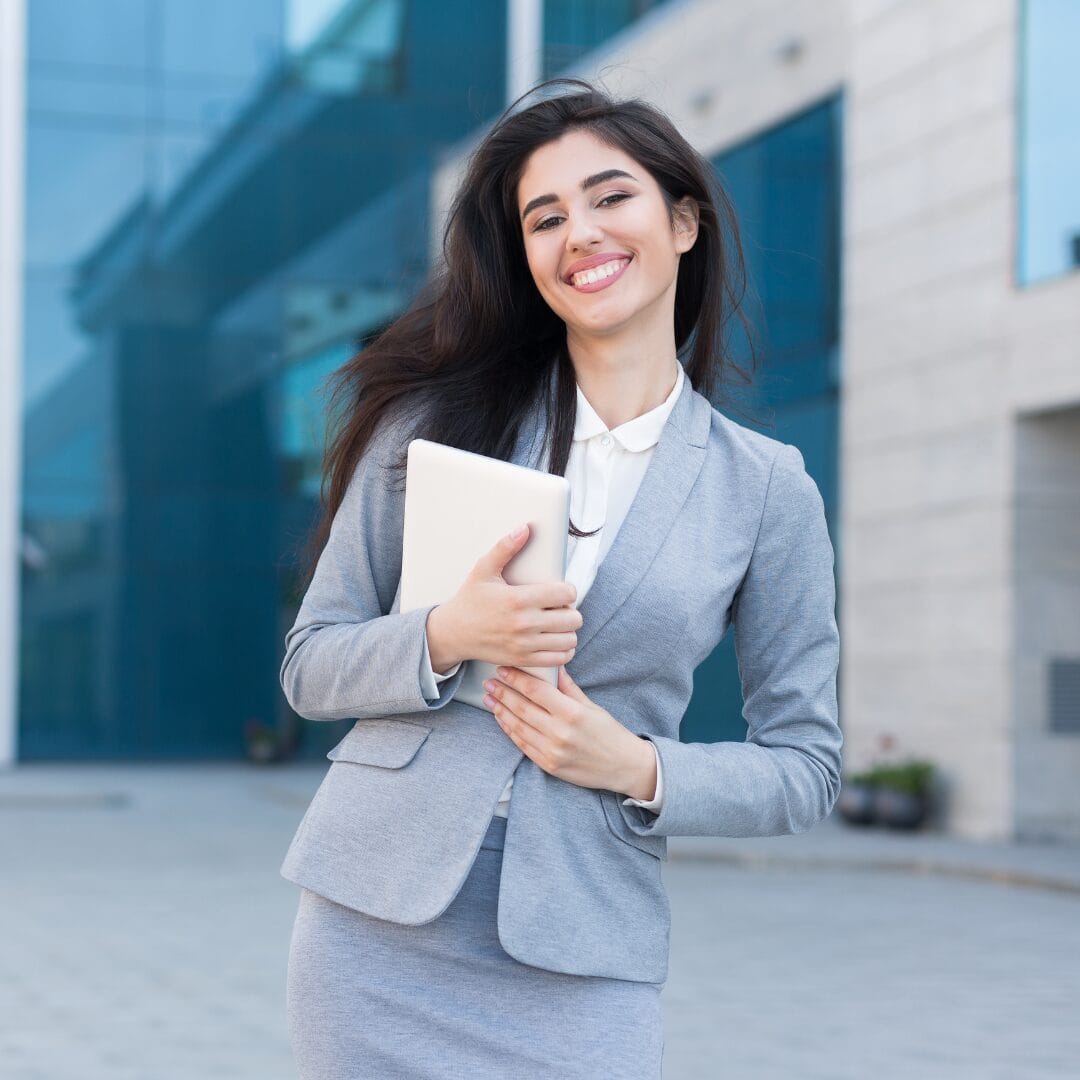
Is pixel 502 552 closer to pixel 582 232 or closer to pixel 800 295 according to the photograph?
pixel 582 232

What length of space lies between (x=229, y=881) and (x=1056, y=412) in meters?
7.68

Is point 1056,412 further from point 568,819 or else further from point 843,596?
point 568,819

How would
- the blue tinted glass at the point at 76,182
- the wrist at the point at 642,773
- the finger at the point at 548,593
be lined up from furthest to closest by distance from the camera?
the blue tinted glass at the point at 76,182, the wrist at the point at 642,773, the finger at the point at 548,593

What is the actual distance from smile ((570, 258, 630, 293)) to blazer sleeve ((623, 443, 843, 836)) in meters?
0.33

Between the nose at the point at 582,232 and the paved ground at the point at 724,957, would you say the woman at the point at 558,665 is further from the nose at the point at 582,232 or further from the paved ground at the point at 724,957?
the paved ground at the point at 724,957

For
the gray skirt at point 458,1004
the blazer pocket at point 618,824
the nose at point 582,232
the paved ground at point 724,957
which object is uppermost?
the nose at point 582,232

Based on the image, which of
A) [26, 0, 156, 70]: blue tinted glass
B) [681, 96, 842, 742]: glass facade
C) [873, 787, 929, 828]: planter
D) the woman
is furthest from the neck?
[26, 0, 156, 70]: blue tinted glass

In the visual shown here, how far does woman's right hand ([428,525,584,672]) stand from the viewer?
2186 millimetres

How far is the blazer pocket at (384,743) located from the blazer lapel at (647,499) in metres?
0.23

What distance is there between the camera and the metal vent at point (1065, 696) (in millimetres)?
15750

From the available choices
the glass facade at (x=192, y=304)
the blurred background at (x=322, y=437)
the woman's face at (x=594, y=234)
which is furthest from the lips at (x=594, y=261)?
the glass facade at (x=192, y=304)

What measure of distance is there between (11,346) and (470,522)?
80.5ft

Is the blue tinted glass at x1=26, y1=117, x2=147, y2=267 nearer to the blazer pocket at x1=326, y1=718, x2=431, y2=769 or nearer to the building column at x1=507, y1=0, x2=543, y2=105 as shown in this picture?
the building column at x1=507, y1=0, x2=543, y2=105

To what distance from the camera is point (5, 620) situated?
25375 mm
